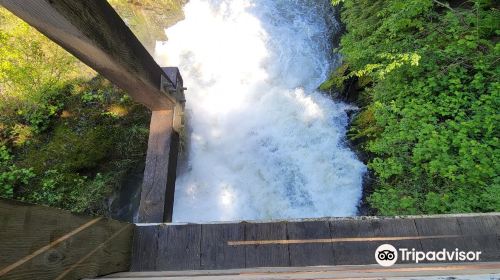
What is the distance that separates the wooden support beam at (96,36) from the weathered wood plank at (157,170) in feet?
1.92

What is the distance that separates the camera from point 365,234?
8.77ft

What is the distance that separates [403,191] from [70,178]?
4763 mm

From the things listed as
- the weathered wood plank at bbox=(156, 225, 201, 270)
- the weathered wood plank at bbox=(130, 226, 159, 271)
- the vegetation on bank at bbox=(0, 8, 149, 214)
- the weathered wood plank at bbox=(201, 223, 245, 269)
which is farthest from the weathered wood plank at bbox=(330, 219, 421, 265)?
the vegetation on bank at bbox=(0, 8, 149, 214)

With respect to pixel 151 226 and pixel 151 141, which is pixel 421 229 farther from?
pixel 151 141

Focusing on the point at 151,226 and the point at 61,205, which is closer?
the point at 151,226

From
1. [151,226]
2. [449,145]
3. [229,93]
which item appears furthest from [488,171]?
[229,93]

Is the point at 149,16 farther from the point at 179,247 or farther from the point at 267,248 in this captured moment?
the point at 267,248

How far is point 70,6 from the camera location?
5.99 ft

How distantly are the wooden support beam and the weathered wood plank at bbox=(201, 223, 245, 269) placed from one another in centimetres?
150

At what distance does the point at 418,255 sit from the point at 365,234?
426mm

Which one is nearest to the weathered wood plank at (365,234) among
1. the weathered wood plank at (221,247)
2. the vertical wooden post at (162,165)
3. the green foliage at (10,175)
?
the weathered wood plank at (221,247)

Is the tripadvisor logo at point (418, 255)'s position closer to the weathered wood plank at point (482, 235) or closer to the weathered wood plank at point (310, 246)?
the weathered wood plank at point (482, 235)

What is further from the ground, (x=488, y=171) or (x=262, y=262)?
(x=488, y=171)

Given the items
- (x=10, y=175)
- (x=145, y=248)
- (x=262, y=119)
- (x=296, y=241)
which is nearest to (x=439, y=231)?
(x=296, y=241)
